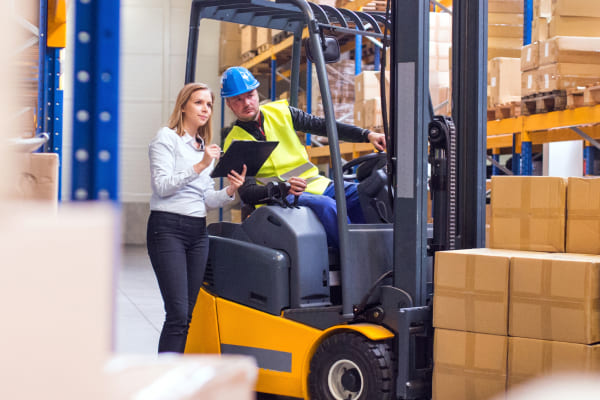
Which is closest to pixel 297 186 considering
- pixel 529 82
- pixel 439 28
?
pixel 529 82

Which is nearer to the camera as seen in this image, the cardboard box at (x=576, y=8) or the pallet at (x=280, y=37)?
the cardboard box at (x=576, y=8)

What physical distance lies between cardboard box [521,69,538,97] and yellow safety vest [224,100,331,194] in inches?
98.6

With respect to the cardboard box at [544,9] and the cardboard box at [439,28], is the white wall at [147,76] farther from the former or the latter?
the cardboard box at [544,9]

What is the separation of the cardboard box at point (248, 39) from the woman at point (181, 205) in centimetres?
914

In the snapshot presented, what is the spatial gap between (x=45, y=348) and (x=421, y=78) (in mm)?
3070

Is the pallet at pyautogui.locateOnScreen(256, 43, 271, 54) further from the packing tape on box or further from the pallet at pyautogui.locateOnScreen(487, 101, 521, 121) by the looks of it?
the packing tape on box

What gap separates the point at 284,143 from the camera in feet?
13.5

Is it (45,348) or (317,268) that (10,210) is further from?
(317,268)

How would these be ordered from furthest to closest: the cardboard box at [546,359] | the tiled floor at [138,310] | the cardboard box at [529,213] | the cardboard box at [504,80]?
the cardboard box at [504,80], the tiled floor at [138,310], the cardboard box at [529,213], the cardboard box at [546,359]

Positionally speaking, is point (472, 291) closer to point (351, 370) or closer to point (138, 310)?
point (351, 370)

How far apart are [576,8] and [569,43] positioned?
0.28m

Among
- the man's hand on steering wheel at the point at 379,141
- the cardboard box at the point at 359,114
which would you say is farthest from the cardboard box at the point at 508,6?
the man's hand on steering wheel at the point at 379,141

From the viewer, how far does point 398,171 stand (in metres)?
3.69

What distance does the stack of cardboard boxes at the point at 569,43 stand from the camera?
5305 millimetres
